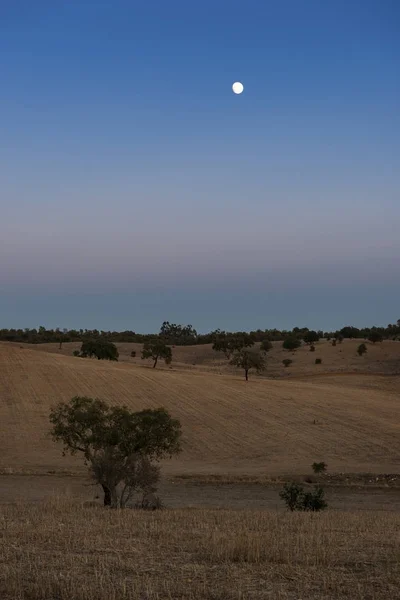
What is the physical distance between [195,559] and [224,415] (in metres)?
42.4

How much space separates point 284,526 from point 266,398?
45630mm

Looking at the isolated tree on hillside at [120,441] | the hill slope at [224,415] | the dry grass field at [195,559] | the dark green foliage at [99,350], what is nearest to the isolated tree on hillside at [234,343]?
the dark green foliage at [99,350]

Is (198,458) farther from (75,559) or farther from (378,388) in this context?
(378,388)

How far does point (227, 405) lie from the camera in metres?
57.3

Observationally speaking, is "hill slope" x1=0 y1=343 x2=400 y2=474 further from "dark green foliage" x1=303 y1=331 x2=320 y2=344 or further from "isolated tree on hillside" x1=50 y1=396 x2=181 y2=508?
"dark green foliage" x1=303 y1=331 x2=320 y2=344

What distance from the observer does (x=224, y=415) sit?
53.6 metres

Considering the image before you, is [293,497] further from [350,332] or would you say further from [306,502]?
[350,332]

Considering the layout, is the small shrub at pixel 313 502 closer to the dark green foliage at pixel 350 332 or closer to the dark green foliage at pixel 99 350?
the dark green foliage at pixel 99 350

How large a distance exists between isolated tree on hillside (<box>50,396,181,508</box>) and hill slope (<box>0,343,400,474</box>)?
34.9 ft

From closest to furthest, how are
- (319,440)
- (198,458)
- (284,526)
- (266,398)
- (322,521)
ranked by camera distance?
(284,526), (322,521), (198,458), (319,440), (266,398)

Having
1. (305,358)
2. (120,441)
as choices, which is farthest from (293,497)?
(305,358)

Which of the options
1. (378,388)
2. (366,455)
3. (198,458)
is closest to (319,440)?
(366,455)

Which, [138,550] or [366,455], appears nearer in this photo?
[138,550]

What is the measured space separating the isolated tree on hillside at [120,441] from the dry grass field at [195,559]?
7175mm
